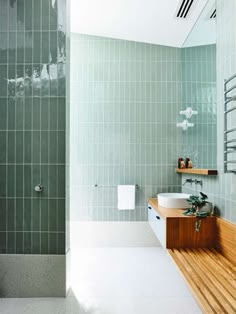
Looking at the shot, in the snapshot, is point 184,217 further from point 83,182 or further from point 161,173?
point 83,182

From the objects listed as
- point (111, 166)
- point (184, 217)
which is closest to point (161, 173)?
point (111, 166)

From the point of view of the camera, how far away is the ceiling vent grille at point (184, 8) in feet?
9.52

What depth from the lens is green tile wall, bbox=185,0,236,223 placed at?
7.06ft

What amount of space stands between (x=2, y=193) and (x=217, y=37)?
2.39 m

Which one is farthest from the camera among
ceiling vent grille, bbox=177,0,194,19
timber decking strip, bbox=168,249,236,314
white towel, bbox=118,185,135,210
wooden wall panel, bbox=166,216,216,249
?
white towel, bbox=118,185,135,210

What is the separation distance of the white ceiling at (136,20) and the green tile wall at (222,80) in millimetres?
684

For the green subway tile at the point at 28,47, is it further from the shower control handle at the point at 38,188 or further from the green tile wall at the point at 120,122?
the green tile wall at the point at 120,122

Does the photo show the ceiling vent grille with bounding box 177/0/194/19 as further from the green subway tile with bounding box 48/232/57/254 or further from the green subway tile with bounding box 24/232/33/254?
the green subway tile with bounding box 24/232/33/254

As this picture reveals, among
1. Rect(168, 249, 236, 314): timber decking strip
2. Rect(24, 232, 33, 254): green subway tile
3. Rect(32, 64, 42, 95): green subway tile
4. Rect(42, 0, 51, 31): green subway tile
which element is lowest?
Rect(24, 232, 33, 254): green subway tile

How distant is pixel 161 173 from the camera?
3980mm

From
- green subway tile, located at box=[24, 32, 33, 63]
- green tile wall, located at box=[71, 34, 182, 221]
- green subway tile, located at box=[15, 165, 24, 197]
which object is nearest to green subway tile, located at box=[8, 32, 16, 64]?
green subway tile, located at box=[24, 32, 33, 63]

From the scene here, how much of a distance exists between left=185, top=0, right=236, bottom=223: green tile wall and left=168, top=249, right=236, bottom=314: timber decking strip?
Answer: 1.14 ft

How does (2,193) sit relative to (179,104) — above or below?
below

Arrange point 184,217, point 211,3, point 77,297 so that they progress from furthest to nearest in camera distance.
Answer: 1. point 211,3
2. point 77,297
3. point 184,217
